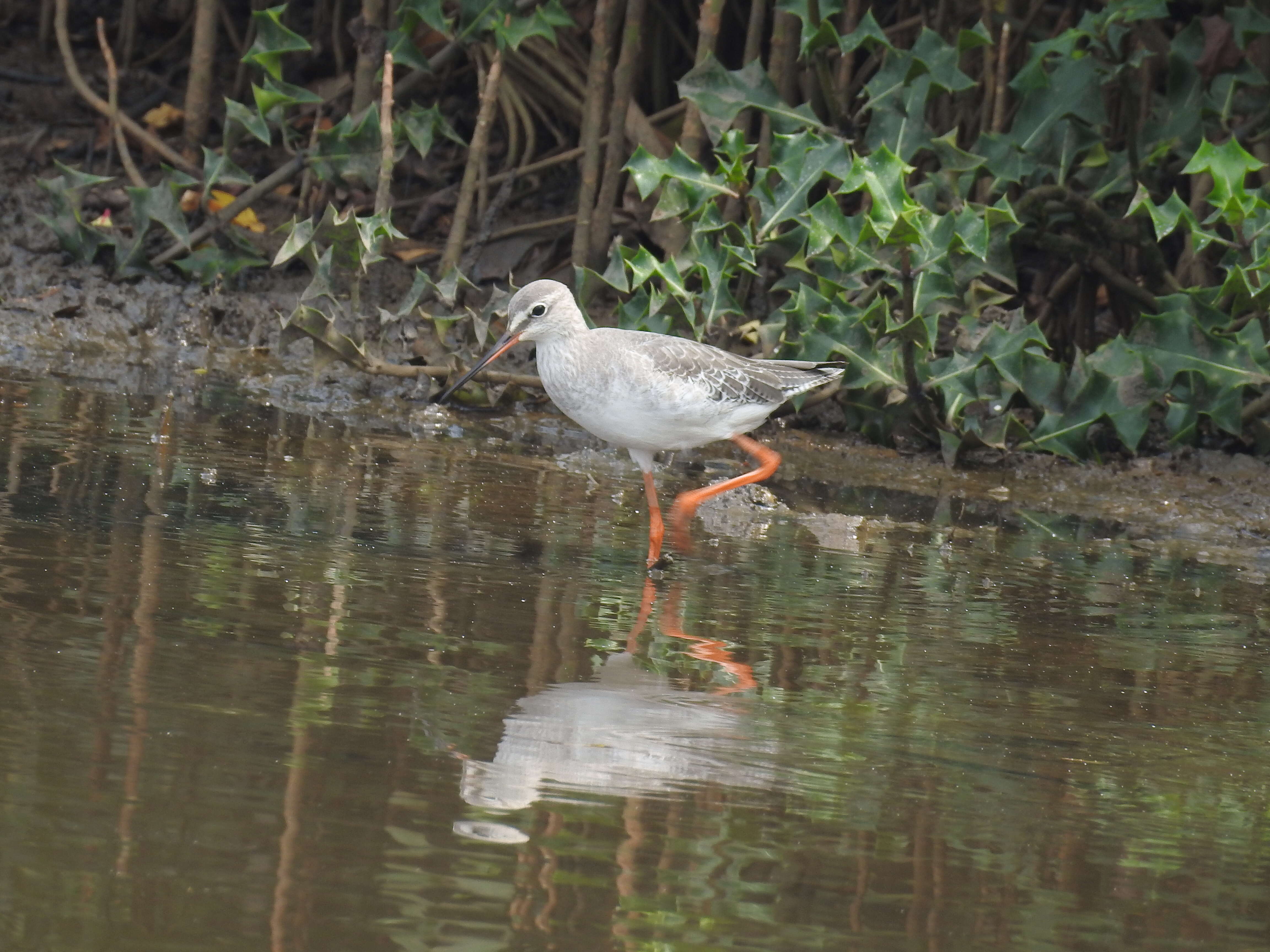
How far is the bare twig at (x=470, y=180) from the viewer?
730 cm

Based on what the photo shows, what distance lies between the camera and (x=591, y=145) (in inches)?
305

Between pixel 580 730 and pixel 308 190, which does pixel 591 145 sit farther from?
pixel 580 730

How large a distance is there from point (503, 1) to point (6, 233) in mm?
2769

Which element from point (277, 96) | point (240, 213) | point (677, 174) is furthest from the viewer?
point (240, 213)

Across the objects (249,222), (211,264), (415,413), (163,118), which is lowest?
(415,413)

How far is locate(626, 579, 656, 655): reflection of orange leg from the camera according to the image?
3.82 m

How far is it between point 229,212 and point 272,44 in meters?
0.90

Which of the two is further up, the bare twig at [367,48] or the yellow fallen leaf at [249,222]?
the bare twig at [367,48]

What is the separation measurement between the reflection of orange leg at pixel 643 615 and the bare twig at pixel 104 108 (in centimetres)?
476

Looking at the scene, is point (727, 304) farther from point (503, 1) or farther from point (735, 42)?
point (735, 42)

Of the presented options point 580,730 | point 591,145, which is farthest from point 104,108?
point 580,730

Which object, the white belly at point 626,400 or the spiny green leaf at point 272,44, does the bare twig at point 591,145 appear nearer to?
the spiny green leaf at point 272,44

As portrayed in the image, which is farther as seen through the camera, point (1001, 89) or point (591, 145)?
point (591, 145)

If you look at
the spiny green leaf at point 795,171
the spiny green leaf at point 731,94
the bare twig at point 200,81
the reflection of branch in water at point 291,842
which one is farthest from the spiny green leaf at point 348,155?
the reflection of branch in water at point 291,842
